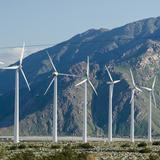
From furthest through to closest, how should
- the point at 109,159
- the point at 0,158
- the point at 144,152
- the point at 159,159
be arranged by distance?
the point at 144,152, the point at 109,159, the point at 159,159, the point at 0,158

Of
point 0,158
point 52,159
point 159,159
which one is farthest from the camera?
point 159,159

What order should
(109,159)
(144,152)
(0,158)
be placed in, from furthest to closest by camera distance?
(144,152)
(109,159)
(0,158)

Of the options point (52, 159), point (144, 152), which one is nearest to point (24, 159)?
point (52, 159)

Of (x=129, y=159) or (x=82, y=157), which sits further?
(x=129, y=159)

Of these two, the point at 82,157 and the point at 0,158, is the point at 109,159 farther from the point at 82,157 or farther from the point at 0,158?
the point at 0,158

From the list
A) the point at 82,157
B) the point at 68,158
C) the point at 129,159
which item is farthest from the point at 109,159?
the point at 68,158

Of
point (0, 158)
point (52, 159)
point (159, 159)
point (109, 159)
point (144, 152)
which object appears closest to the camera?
point (52, 159)

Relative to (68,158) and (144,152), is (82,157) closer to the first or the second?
(68,158)

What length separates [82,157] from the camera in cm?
6481

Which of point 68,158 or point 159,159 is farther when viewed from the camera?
point 159,159

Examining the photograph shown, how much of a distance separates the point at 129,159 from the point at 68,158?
18805mm

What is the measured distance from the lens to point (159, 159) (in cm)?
6875

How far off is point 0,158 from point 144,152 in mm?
38613

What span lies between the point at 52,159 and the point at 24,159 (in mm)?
3893
